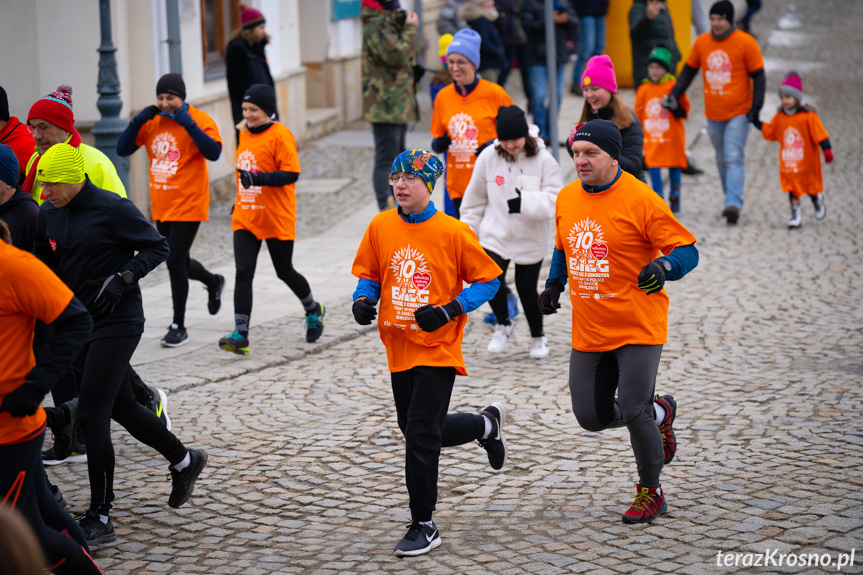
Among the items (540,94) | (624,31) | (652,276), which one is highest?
(624,31)

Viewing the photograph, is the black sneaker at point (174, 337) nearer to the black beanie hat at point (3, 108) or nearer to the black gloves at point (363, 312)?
the black beanie hat at point (3, 108)

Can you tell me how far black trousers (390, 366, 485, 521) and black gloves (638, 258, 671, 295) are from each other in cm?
90

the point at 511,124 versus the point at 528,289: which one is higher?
the point at 511,124

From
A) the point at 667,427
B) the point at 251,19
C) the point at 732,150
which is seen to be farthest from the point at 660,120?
the point at 667,427

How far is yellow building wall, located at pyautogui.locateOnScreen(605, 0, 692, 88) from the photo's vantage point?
68.2ft

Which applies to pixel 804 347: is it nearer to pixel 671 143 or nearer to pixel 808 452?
pixel 808 452

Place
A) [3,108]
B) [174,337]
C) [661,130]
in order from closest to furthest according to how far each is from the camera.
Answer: [3,108], [174,337], [661,130]

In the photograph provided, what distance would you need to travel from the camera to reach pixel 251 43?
12.3 m

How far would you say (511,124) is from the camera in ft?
25.0

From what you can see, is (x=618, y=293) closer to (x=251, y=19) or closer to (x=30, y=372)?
(x=30, y=372)

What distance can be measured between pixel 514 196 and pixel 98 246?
11.0 feet

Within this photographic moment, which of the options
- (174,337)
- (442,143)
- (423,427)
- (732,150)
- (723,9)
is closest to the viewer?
(423,427)

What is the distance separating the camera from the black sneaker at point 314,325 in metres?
8.59

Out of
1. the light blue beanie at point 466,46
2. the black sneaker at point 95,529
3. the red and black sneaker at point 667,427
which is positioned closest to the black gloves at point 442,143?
the light blue beanie at point 466,46
